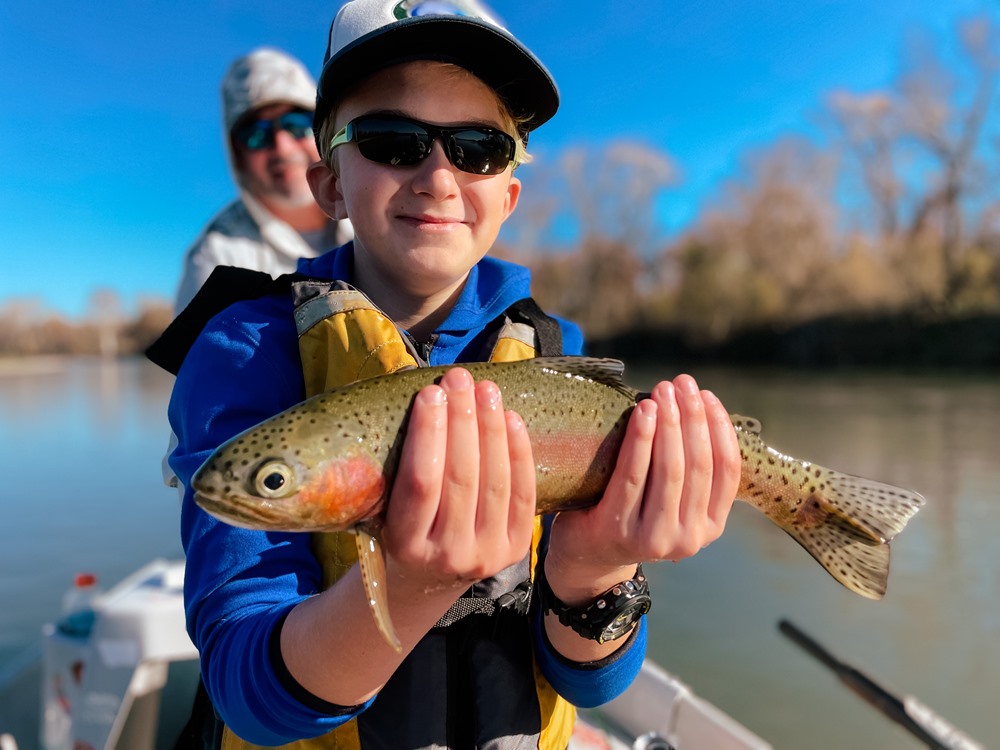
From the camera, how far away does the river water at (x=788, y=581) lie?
252 inches

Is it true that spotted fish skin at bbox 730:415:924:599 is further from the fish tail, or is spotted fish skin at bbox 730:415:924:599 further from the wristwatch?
the wristwatch

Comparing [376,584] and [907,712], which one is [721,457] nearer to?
[376,584]

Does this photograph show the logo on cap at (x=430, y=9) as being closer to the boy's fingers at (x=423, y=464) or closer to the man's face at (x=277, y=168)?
the boy's fingers at (x=423, y=464)

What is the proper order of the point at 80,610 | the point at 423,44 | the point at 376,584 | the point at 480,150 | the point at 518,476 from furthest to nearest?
the point at 80,610
the point at 480,150
the point at 423,44
the point at 518,476
the point at 376,584

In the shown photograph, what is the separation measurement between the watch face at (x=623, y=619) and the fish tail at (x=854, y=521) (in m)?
0.60

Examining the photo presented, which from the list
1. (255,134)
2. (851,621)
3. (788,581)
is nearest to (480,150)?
(255,134)

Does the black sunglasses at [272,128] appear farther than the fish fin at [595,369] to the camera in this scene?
Yes

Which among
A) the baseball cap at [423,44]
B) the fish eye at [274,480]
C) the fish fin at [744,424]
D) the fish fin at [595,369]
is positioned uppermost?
the baseball cap at [423,44]

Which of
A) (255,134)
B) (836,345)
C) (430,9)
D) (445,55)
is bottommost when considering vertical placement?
(836,345)

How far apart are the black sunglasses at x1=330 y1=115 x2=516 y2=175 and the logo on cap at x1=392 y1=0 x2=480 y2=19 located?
0.90 ft

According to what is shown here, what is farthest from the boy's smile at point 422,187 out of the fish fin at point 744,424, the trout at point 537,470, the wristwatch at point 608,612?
the wristwatch at point 608,612

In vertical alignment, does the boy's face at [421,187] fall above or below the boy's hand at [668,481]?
above

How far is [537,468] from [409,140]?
0.95m

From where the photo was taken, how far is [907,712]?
369cm
